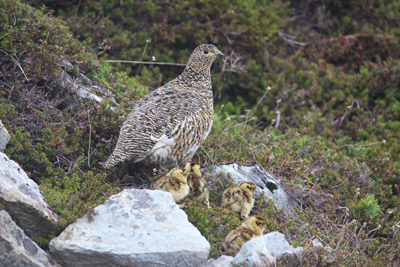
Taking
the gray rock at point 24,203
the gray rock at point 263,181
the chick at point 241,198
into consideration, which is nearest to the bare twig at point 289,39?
the gray rock at point 263,181

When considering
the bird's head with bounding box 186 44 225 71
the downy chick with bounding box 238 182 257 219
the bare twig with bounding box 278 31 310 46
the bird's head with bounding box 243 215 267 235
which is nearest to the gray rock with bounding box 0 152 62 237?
the bird's head with bounding box 243 215 267 235

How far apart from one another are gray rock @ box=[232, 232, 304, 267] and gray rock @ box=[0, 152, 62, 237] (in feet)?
5.26

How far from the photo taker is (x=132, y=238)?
11.4 feet

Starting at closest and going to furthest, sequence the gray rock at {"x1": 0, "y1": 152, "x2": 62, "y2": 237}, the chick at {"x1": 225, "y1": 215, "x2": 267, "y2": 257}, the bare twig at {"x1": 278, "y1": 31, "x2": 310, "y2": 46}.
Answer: the gray rock at {"x1": 0, "y1": 152, "x2": 62, "y2": 237}, the chick at {"x1": 225, "y1": 215, "x2": 267, "y2": 257}, the bare twig at {"x1": 278, "y1": 31, "x2": 310, "y2": 46}

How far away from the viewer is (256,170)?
5.07 m

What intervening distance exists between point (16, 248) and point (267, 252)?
2017 millimetres

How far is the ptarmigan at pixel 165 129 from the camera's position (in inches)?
181

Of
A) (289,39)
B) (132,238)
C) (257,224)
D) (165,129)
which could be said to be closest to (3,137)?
(165,129)

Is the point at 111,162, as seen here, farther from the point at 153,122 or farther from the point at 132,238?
the point at 132,238

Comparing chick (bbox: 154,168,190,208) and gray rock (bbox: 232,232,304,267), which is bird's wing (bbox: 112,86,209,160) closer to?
chick (bbox: 154,168,190,208)

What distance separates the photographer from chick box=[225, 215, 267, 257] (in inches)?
149

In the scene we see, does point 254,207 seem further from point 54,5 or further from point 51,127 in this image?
point 54,5

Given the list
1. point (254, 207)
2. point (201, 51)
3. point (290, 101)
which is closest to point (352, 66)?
point (290, 101)

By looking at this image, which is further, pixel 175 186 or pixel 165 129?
pixel 165 129
